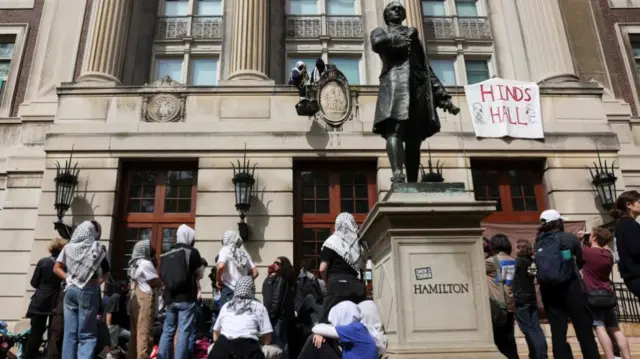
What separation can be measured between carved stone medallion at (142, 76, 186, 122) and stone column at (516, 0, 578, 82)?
39.0ft

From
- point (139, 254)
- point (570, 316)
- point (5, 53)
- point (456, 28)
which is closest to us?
point (570, 316)

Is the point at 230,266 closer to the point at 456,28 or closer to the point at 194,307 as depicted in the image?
the point at 194,307

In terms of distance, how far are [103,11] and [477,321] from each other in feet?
52.5

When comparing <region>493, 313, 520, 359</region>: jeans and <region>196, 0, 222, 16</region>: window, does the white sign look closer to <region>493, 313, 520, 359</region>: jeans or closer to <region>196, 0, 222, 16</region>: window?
<region>493, 313, 520, 359</region>: jeans

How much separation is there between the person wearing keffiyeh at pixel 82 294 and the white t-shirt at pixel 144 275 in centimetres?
76

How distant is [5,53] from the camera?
771 inches

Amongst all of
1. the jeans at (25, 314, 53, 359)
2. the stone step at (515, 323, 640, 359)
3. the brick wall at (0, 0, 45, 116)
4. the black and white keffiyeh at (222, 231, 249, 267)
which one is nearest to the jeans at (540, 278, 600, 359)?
the stone step at (515, 323, 640, 359)

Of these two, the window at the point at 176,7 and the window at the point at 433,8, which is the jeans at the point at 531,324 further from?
the window at the point at 176,7

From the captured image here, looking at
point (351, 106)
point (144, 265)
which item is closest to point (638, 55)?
point (351, 106)

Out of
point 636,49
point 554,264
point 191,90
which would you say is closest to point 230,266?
point 554,264

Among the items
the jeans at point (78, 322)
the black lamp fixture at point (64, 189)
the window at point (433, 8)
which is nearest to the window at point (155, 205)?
the black lamp fixture at point (64, 189)

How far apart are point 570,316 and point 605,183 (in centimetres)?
1015

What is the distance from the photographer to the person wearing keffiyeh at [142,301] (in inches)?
284

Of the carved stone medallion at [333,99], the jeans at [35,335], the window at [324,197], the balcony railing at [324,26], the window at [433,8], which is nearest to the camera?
the jeans at [35,335]
